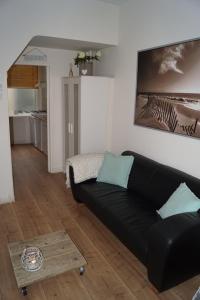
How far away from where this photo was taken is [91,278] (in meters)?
2.17

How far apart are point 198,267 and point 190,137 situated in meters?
1.25

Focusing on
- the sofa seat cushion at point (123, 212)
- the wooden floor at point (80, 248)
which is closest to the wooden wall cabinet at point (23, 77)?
the wooden floor at point (80, 248)

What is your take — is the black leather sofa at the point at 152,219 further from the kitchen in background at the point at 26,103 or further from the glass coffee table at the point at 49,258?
the kitchen in background at the point at 26,103

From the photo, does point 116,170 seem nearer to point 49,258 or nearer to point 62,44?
point 49,258

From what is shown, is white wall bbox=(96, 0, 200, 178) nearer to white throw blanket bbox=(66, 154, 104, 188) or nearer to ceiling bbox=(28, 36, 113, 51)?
ceiling bbox=(28, 36, 113, 51)

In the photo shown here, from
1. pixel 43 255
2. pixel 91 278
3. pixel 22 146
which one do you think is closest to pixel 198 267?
pixel 91 278

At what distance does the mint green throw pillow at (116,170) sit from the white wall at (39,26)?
1.36m

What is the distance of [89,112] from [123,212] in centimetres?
191

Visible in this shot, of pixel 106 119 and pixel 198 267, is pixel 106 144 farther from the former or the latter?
pixel 198 267

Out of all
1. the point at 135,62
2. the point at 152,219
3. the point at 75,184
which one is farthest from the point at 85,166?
the point at 135,62

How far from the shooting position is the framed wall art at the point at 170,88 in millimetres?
2482

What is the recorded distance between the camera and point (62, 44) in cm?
383

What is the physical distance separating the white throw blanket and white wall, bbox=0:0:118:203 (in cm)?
98

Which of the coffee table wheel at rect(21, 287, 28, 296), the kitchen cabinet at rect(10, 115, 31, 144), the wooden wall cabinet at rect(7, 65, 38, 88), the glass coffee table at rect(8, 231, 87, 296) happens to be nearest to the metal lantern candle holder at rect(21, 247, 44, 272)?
the glass coffee table at rect(8, 231, 87, 296)
